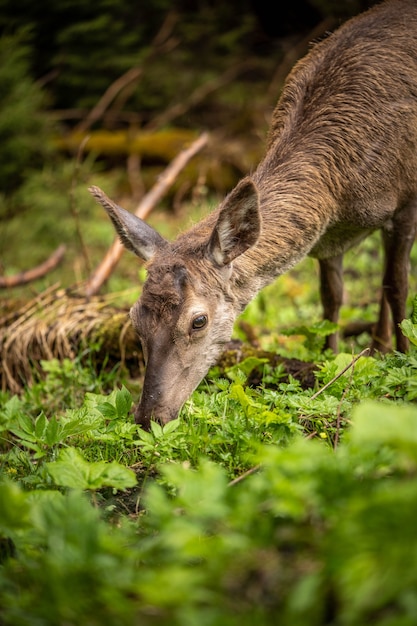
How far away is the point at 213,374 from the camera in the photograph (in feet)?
15.2

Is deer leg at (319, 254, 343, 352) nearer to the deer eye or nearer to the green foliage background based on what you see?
the green foliage background

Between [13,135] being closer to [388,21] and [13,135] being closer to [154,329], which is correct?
[388,21]

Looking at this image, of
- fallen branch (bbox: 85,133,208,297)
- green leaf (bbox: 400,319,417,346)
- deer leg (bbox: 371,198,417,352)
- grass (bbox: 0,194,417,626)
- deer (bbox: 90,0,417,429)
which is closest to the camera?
grass (bbox: 0,194,417,626)

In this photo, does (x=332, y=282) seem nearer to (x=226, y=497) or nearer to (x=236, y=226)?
(x=236, y=226)

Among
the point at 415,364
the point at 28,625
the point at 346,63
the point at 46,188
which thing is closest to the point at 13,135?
the point at 46,188

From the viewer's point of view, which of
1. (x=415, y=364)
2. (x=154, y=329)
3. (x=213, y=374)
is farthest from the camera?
(x=213, y=374)

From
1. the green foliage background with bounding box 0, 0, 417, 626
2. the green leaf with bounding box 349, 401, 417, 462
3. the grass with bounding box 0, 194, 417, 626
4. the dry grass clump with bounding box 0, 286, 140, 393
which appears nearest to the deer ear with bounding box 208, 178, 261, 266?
the green foliage background with bounding box 0, 0, 417, 626

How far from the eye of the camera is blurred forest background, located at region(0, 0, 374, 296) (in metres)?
10.4

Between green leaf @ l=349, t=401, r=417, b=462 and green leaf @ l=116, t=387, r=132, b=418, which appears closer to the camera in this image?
green leaf @ l=349, t=401, r=417, b=462

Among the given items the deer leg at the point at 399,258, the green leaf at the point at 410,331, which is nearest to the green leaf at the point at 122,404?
the green leaf at the point at 410,331

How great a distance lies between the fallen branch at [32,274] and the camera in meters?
7.79

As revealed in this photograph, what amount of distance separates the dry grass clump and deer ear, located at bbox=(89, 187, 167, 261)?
1315 millimetres

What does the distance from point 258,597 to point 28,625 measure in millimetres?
681

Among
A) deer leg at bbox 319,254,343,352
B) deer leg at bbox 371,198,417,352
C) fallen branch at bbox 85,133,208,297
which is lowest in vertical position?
fallen branch at bbox 85,133,208,297
